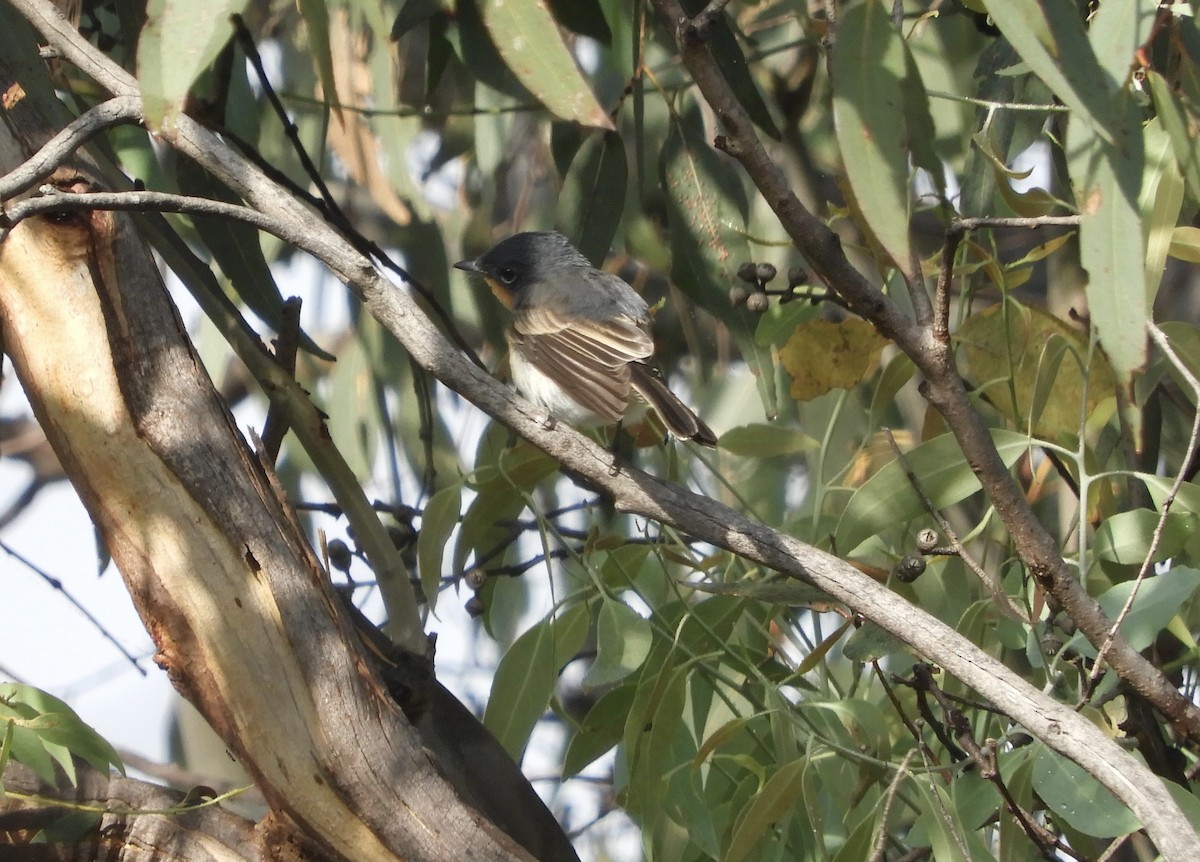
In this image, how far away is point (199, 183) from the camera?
2.39 m

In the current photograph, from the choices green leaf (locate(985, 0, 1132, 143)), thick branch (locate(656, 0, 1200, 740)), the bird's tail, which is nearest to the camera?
green leaf (locate(985, 0, 1132, 143))

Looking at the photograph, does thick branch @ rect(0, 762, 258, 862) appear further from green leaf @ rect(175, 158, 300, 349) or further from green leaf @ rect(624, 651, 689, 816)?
green leaf @ rect(175, 158, 300, 349)

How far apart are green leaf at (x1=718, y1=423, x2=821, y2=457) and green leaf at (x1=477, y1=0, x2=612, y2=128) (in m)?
0.71

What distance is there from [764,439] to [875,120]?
708 millimetres

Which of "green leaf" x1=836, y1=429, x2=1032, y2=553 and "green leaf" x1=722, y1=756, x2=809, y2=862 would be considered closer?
"green leaf" x1=722, y1=756, x2=809, y2=862

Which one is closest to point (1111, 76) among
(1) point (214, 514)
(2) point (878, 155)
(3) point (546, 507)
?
(2) point (878, 155)

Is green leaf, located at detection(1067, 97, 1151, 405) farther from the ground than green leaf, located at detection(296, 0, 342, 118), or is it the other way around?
green leaf, located at detection(296, 0, 342, 118)

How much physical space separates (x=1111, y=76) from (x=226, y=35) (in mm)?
868

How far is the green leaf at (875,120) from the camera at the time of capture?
1.39 metres

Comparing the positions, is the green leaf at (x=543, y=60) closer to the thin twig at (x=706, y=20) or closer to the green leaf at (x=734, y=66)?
the thin twig at (x=706, y=20)

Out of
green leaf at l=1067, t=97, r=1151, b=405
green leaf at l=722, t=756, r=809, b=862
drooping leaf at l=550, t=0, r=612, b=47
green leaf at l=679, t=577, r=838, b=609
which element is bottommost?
green leaf at l=722, t=756, r=809, b=862

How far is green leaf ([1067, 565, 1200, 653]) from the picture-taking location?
168 centimetres

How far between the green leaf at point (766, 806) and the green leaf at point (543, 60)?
84cm

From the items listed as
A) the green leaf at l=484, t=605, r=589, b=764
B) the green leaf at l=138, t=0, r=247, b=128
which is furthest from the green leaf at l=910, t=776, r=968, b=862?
the green leaf at l=138, t=0, r=247, b=128
